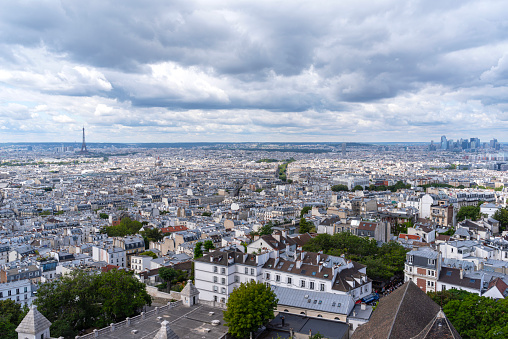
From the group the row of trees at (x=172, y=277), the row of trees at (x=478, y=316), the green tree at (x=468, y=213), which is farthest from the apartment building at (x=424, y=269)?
the green tree at (x=468, y=213)

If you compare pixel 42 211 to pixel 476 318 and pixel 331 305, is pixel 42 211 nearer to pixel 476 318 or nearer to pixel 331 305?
pixel 331 305

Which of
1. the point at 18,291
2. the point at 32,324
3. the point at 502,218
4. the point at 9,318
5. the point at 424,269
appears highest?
the point at 32,324

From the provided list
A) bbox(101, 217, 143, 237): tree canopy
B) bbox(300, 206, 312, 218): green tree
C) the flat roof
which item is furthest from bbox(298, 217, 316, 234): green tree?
the flat roof

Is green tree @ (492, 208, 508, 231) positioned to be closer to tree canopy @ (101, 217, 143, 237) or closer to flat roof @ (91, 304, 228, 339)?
flat roof @ (91, 304, 228, 339)

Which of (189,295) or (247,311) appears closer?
(247,311)

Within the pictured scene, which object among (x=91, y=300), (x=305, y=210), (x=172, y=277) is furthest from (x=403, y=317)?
(x=305, y=210)

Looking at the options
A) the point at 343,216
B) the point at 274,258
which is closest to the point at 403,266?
the point at 274,258

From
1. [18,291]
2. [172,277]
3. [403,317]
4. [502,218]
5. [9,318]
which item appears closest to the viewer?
[403,317]

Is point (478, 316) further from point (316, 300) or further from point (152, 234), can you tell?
point (152, 234)
